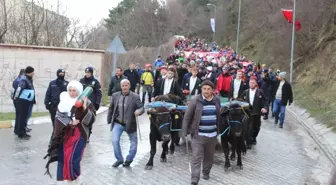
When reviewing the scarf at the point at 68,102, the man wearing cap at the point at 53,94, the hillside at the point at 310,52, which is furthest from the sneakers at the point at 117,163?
the hillside at the point at 310,52

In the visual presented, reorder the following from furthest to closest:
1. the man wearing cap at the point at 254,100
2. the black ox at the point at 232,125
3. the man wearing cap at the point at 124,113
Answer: the man wearing cap at the point at 254,100
the black ox at the point at 232,125
the man wearing cap at the point at 124,113

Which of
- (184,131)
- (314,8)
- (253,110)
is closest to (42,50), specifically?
(253,110)

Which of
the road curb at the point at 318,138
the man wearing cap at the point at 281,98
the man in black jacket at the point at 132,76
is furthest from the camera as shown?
the man in black jacket at the point at 132,76

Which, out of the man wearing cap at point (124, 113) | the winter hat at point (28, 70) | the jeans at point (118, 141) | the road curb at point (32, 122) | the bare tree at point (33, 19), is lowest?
the road curb at point (32, 122)

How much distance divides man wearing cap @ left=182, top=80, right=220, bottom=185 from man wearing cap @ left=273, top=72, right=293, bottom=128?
303 inches

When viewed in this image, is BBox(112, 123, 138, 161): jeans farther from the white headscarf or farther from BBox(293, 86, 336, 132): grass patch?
BBox(293, 86, 336, 132): grass patch

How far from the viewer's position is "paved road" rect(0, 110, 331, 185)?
805cm

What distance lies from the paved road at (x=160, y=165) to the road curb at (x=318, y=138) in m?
0.19

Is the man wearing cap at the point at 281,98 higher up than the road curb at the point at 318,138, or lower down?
higher up

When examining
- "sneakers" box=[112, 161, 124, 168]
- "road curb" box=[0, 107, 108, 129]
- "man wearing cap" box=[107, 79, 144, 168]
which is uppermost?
"man wearing cap" box=[107, 79, 144, 168]

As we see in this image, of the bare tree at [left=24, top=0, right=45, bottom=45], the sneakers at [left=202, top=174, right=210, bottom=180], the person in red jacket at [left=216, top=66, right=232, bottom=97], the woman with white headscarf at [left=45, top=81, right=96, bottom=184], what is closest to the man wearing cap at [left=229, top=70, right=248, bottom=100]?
the person in red jacket at [left=216, top=66, right=232, bottom=97]

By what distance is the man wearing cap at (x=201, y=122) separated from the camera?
765 cm

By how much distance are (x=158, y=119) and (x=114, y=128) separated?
92 centimetres

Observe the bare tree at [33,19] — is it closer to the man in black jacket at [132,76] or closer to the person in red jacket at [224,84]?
the man in black jacket at [132,76]
